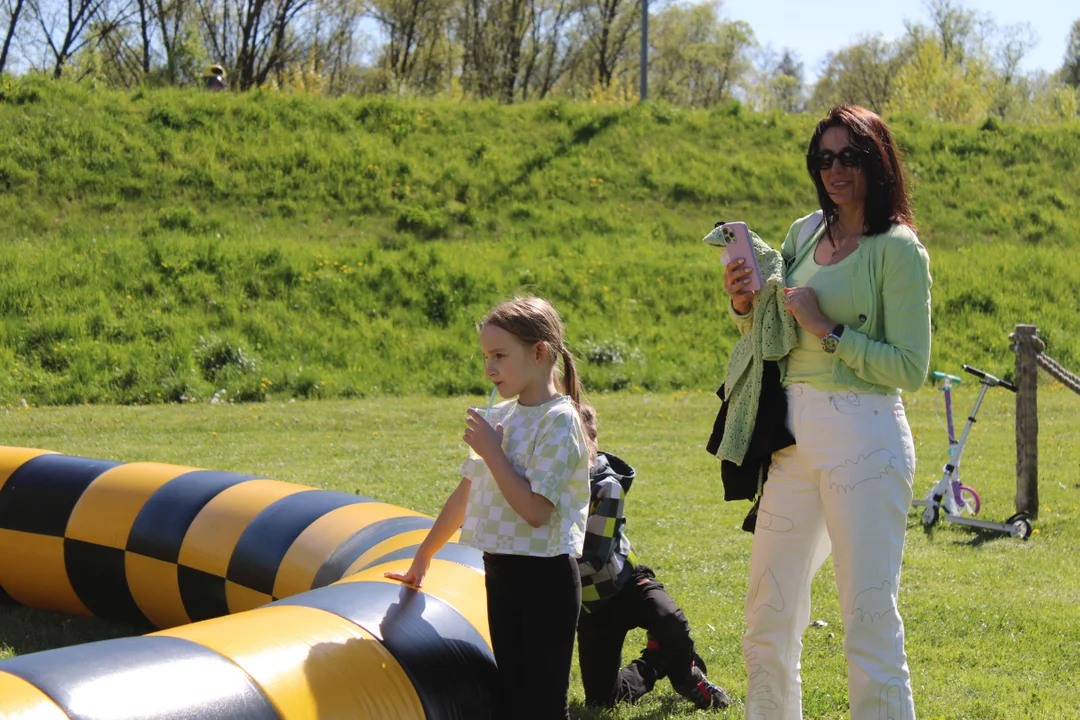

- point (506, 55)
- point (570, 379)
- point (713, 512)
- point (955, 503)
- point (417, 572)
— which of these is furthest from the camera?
point (506, 55)

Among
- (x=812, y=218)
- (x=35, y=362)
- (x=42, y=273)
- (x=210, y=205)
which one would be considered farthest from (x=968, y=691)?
(x=210, y=205)

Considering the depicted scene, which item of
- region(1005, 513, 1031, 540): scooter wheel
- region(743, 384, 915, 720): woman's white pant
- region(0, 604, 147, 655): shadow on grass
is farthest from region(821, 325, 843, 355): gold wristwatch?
region(1005, 513, 1031, 540): scooter wheel

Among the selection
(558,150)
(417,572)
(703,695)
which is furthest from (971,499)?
(558,150)

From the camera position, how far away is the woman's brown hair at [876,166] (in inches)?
118

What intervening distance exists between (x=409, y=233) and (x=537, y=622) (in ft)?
48.0

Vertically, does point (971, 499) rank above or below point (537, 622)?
below

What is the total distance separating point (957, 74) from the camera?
37281 mm

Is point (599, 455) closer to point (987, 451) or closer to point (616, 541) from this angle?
point (616, 541)

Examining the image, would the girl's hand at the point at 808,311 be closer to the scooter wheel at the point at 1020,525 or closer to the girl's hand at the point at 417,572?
the girl's hand at the point at 417,572

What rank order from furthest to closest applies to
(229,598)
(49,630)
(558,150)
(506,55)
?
(506,55) < (558,150) < (49,630) < (229,598)

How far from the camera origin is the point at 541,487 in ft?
9.75

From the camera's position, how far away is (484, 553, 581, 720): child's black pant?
3.04m

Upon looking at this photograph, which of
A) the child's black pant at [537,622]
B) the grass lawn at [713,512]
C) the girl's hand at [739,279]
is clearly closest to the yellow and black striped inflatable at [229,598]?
the child's black pant at [537,622]

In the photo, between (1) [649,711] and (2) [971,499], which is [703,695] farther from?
(2) [971,499]
